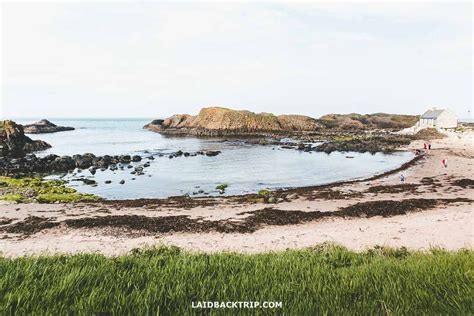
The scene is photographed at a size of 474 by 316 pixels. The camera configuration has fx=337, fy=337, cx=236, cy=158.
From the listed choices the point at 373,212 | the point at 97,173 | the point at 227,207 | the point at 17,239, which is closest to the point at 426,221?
the point at 373,212

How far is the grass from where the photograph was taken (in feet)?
75.3

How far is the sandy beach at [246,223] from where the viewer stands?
43.2 ft

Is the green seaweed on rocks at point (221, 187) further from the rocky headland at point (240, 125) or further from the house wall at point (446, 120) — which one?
the house wall at point (446, 120)

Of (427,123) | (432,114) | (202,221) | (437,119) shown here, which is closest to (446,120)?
(432,114)

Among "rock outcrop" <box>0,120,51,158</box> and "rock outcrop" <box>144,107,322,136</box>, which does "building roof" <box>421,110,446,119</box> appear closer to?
"rock outcrop" <box>144,107,322,136</box>

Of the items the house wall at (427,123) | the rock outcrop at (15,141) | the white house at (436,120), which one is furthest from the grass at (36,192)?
the house wall at (427,123)

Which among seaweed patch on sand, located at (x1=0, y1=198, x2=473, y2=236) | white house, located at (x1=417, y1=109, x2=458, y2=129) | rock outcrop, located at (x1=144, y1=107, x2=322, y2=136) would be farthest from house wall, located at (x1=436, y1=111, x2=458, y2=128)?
seaweed patch on sand, located at (x1=0, y1=198, x2=473, y2=236)

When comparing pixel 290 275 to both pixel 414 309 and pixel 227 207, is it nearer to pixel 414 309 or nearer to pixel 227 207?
pixel 414 309

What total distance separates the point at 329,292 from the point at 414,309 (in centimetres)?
81

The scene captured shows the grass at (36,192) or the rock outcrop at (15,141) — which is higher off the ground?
the rock outcrop at (15,141)

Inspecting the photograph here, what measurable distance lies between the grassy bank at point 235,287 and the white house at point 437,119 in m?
89.0

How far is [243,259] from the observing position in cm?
518

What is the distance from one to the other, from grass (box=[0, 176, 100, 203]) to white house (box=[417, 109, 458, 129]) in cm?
8082

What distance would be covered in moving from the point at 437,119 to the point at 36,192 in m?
86.3
